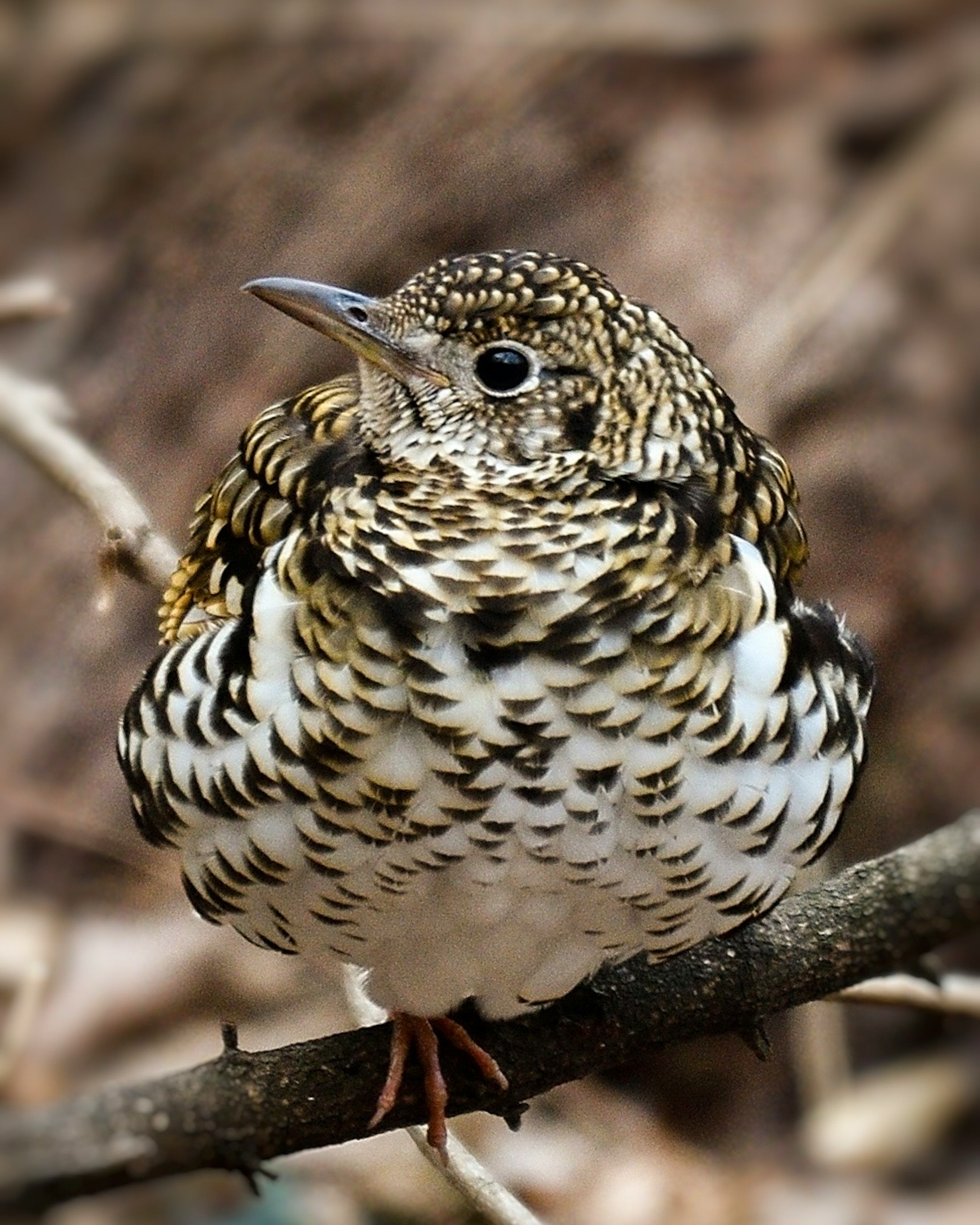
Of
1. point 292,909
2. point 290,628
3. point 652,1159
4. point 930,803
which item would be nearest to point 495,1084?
point 292,909

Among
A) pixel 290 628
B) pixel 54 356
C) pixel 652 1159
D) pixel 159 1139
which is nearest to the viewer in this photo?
pixel 159 1139

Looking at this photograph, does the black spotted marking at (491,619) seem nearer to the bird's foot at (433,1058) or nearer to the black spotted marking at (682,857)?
the black spotted marking at (682,857)

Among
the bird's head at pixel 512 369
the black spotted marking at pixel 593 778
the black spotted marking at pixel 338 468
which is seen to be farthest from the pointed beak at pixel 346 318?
the black spotted marking at pixel 593 778

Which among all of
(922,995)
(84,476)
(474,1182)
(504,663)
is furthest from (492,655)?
(922,995)

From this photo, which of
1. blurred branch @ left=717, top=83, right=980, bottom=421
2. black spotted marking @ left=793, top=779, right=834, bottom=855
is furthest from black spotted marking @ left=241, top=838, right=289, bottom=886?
blurred branch @ left=717, top=83, right=980, bottom=421

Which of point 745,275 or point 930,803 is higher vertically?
point 745,275

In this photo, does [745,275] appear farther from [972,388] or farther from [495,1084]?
[495,1084]
